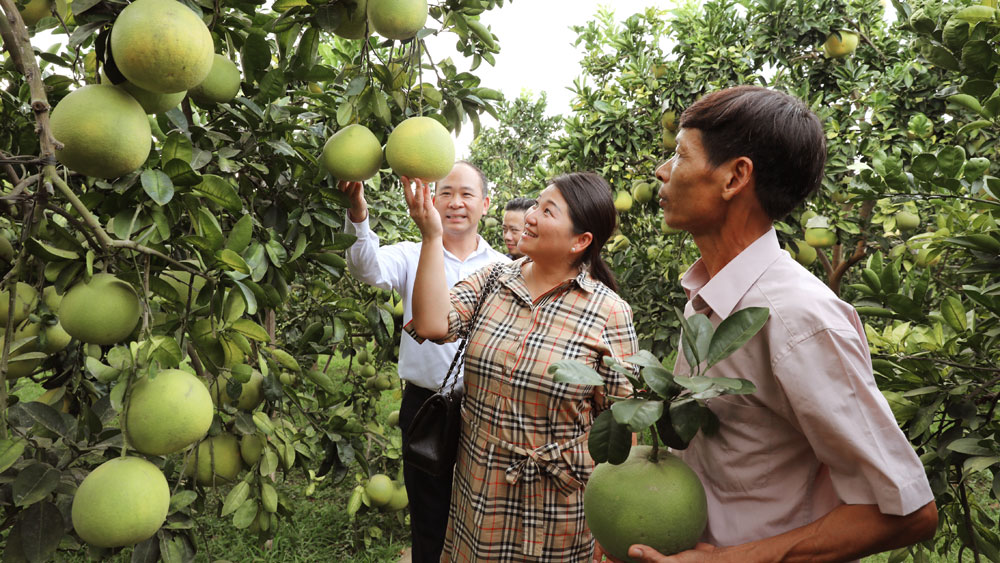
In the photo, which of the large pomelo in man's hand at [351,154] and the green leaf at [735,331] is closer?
the green leaf at [735,331]

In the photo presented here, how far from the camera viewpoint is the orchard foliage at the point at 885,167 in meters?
1.48

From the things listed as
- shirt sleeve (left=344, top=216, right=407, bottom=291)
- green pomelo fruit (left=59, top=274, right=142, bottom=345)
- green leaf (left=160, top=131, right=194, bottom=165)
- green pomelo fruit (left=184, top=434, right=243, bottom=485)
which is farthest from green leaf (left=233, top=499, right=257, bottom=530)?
green leaf (left=160, top=131, right=194, bottom=165)

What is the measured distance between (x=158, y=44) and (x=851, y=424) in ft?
3.78

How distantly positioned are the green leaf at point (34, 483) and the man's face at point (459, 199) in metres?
1.59

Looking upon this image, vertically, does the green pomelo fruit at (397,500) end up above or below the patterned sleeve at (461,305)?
below

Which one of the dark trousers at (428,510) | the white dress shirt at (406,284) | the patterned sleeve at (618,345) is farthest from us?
the dark trousers at (428,510)

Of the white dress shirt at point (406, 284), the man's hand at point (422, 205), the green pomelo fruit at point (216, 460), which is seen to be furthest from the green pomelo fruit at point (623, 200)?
the green pomelo fruit at point (216, 460)

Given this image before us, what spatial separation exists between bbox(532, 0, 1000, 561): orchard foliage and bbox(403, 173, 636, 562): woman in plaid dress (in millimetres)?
728

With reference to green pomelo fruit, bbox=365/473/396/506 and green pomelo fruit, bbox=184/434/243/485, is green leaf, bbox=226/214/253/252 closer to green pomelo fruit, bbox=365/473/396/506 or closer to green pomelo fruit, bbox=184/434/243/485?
green pomelo fruit, bbox=184/434/243/485

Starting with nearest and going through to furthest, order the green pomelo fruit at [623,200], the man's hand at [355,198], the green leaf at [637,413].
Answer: the green leaf at [637,413], the man's hand at [355,198], the green pomelo fruit at [623,200]

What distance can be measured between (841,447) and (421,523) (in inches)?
71.0

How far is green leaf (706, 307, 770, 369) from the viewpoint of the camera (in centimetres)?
87

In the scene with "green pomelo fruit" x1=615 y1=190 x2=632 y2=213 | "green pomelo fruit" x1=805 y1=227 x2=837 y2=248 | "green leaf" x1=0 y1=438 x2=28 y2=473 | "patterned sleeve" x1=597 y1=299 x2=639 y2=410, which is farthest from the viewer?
"green pomelo fruit" x1=615 y1=190 x2=632 y2=213

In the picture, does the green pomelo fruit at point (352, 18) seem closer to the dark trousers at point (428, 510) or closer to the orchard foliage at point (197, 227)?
the orchard foliage at point (197, 227)
